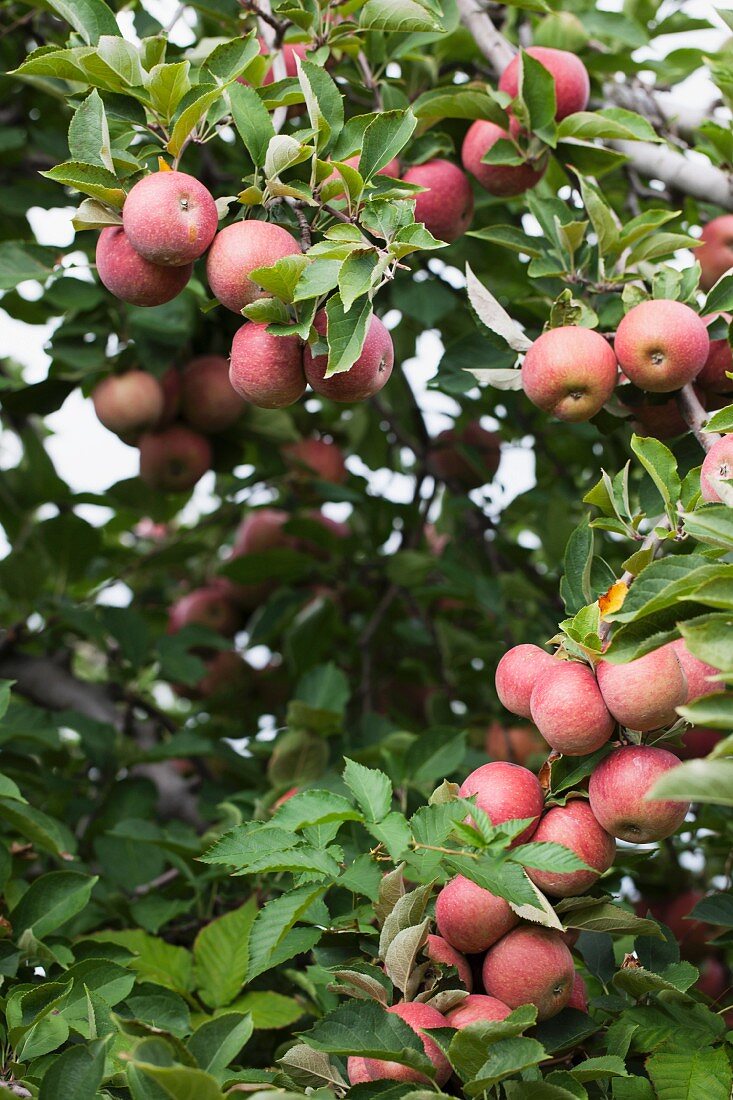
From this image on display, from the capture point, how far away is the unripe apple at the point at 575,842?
116 centimetres

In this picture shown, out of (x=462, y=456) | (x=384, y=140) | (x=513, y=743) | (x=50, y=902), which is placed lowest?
(x=513, y=743)

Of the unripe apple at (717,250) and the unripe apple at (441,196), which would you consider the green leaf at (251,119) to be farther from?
the unripe apple at (717,250)

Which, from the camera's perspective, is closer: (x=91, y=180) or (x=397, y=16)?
(x=91, y=180)

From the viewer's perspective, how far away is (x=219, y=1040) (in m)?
1.04

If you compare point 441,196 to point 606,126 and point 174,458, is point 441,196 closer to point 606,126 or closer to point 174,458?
point 606,126

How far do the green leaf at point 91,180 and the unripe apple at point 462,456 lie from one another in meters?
1.61

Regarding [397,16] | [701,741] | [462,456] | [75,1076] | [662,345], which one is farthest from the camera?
[462,456]

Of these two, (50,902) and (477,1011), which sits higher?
(477,1011)

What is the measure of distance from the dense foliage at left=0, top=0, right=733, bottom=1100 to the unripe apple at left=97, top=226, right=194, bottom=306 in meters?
0.02

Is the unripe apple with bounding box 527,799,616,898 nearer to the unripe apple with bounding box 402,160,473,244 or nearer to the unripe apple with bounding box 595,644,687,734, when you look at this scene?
the unripe apple with bounding box 595,644,687,734

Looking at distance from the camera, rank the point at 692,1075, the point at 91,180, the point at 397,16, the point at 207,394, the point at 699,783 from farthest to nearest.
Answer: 1. the point at 207,394
2. the point at 397,16
3. the point at 91,180
4. the point at 692,1075
5. the point at 699,783

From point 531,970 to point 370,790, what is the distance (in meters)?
0.24

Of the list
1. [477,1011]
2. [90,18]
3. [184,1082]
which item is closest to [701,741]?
[477,1011]

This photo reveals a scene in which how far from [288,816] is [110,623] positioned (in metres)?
1.47
